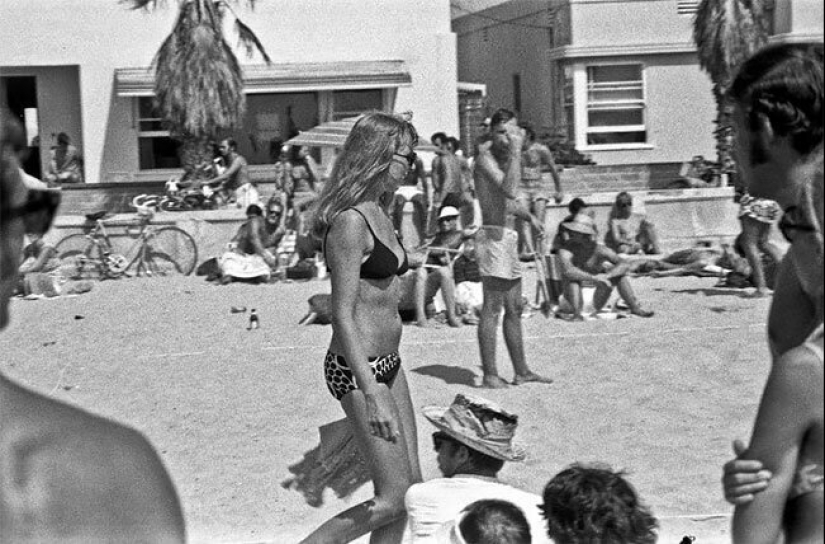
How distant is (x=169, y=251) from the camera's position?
1639 centimetres

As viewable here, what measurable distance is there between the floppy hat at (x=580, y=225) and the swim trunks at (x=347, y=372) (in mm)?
7323

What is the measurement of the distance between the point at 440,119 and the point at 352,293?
18.5 meters

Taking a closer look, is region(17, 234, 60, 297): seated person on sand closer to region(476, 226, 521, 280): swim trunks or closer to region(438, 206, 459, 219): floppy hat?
region(438, 206, 459, 219): floppy hat

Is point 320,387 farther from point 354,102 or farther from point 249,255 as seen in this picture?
point 354,102

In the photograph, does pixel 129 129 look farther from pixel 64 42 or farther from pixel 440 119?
pixel 440 119

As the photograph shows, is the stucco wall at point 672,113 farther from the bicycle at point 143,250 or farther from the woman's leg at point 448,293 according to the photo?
the woman's leg at point 448,293

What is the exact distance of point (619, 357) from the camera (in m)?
10.0

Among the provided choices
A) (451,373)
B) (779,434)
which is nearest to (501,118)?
(451,373)

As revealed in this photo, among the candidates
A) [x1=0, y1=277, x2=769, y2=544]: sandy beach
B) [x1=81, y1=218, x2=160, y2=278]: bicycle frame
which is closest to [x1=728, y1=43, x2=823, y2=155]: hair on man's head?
[x1=0, y1=277, x2=769, y2=544]: sandy beach

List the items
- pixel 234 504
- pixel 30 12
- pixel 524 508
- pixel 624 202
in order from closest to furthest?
pixel 524 508
pixel 234 504
pixel 624 202
pixel 30 12

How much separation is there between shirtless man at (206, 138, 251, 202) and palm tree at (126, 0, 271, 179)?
2.50ft

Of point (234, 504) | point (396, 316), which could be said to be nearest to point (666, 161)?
point (234, 504)

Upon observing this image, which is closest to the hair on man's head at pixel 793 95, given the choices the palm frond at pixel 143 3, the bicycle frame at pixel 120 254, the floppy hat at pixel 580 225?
the floppy hat at pixel 580 225

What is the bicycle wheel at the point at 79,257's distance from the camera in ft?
52.3
